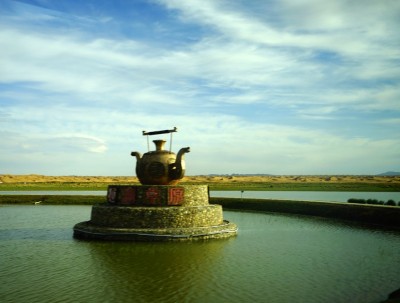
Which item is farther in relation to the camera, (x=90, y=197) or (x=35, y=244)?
(x=90, y=197)

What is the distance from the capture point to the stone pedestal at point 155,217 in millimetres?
21172

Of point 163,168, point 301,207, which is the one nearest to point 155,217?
point 163,168

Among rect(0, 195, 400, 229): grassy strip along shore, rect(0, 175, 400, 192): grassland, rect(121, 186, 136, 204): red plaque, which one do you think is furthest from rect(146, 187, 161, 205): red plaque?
rect(0, 175, 400, 192): grassland

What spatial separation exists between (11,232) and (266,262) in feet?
52.5

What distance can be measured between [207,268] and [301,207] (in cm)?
2157

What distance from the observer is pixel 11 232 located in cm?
2361

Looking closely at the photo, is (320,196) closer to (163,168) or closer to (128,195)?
(163,168)

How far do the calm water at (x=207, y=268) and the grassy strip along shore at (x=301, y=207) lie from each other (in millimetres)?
3358

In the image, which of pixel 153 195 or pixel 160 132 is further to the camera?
pixel 160 132

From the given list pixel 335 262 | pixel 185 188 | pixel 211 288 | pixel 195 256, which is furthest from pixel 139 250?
pixel 335 262

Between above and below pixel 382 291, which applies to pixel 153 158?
above

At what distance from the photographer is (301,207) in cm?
3491

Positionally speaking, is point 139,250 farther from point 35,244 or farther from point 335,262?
point 335,262

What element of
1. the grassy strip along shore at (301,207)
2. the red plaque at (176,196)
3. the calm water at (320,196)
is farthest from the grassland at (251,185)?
the red plaque at (176,196)
